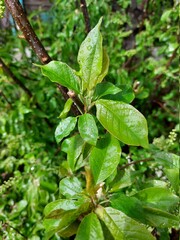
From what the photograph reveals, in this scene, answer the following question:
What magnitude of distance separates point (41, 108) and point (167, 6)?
70 cm

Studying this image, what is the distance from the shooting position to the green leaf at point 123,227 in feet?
1.77

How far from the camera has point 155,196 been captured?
642 millimetres

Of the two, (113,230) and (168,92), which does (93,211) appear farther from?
(168,92)

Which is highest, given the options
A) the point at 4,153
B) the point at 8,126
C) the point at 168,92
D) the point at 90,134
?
the point at 90,134

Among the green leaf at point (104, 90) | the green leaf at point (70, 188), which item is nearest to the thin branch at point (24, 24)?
the green leaf at point (104, 90)

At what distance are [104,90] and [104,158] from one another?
0.12 metres

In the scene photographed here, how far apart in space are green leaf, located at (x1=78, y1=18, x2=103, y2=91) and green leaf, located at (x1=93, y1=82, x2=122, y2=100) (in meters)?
0.03

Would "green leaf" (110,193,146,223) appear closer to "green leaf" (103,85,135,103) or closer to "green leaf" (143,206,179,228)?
"green leaf" (143,206,179,228)

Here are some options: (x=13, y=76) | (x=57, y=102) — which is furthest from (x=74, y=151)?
(x=57, y=102)

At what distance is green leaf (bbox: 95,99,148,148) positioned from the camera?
21.1 inches

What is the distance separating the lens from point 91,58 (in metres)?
0.58

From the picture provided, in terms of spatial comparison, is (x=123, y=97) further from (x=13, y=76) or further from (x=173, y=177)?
(x=13, y=76)

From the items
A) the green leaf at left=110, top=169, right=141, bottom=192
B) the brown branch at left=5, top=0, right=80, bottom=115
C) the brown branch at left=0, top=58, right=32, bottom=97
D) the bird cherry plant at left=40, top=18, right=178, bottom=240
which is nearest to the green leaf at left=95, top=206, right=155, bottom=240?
the bird cherry plant at left=40, top=18, right=178, bottom=240

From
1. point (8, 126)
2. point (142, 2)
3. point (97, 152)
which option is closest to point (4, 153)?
point (8, 126)
